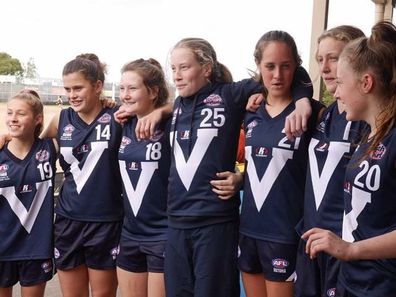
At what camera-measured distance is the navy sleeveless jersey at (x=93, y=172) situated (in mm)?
2846

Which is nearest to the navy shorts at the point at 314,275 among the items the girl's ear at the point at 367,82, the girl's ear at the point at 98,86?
the girl's ear at the point at 367,82

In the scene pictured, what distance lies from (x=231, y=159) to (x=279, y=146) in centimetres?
34

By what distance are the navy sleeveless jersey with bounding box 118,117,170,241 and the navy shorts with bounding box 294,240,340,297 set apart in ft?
2.61

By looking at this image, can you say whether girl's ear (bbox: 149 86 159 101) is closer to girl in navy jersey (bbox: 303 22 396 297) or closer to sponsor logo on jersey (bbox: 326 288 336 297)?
girl in navy jersey (bbox: 303 22 396 297)

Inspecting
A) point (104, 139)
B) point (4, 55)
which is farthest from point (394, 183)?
point (4, 55)

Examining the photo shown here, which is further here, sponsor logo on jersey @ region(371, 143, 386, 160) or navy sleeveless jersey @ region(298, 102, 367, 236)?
navy sleeveless jersey @ region(298, 102, 367, 236)

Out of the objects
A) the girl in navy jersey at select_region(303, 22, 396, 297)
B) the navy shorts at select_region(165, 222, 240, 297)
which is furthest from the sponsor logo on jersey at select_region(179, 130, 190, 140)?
the girl in navy jersey at select_region(303, 22, 396, 297)

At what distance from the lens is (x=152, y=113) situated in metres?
2.77

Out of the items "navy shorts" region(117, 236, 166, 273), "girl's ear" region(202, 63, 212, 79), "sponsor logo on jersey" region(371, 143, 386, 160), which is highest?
"girl's ear" region(202, 63, 212, 79)

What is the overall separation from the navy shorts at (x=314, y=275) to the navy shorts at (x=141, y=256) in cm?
78

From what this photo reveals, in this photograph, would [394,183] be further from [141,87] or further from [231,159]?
[141,87]

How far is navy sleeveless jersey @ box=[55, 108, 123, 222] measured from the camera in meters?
2.85

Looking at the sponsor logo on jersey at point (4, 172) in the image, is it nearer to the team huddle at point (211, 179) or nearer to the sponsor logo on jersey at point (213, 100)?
the team huddle at point (211, 179)

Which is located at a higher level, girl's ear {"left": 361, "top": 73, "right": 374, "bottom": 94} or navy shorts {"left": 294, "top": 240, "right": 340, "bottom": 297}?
girl's ear {"left": 361, "top": 73, "right": 374, "bottom": 94}
